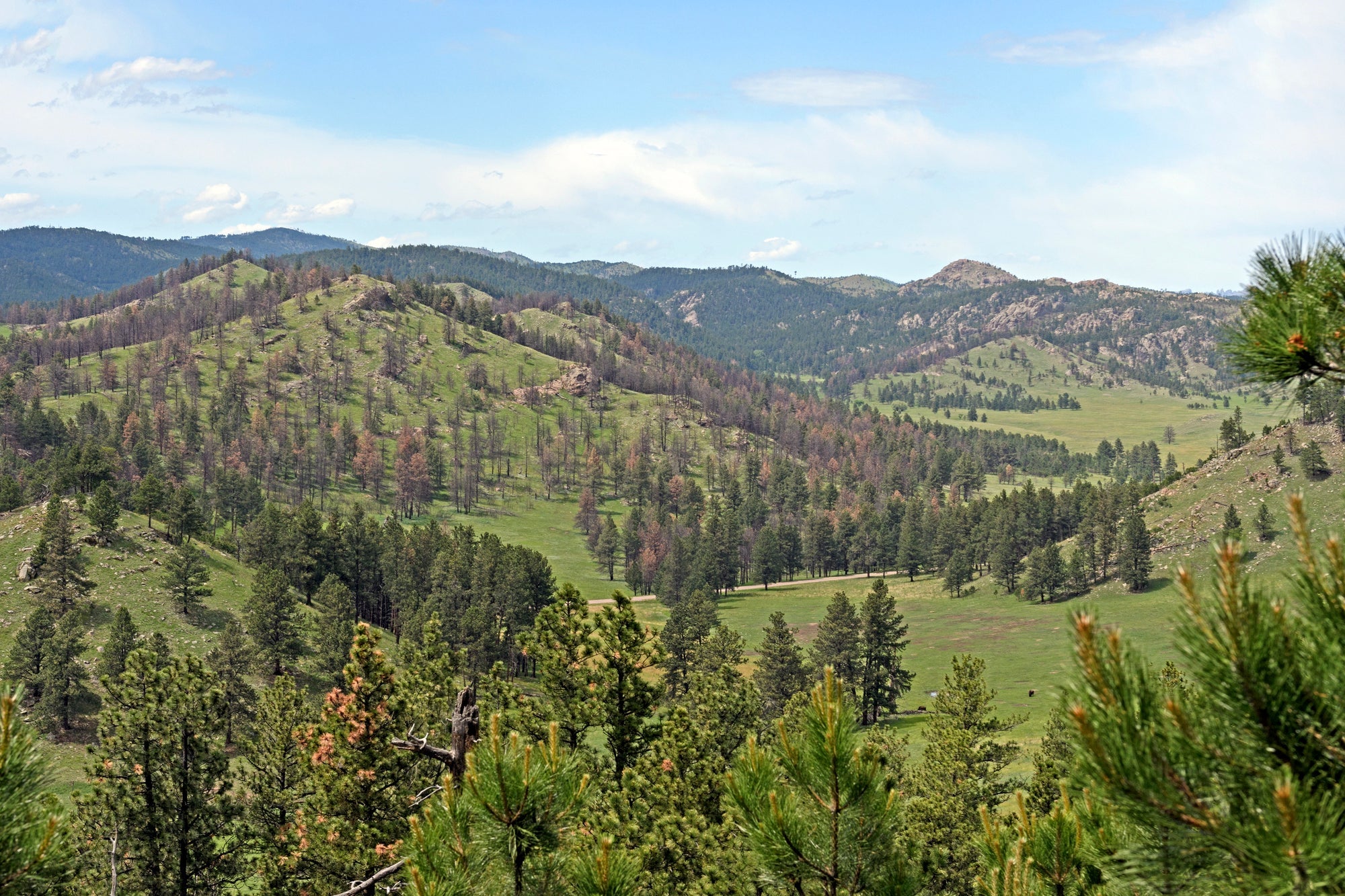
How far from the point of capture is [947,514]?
17062 centimetres

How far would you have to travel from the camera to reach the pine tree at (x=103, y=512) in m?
86.4

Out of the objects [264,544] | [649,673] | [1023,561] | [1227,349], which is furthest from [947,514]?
[1227,349]

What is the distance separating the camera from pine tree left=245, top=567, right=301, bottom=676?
250 feet

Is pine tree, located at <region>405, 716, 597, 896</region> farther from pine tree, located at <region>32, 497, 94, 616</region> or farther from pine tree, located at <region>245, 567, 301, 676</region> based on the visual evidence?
pine tree, located at <region>32, 497, 94, 616</region>

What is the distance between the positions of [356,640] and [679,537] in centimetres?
14014

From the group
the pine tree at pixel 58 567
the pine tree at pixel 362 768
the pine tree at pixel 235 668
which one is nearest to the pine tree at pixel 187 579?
the pine tree at pixel 58 567

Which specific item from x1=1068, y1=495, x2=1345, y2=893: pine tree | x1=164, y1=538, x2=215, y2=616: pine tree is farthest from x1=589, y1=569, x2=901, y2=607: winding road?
x1=1068, y1=495, x2=1345, y2=893: pine tree

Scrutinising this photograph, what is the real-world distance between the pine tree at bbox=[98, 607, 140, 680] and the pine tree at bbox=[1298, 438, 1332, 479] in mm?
153263

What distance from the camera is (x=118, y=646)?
6731cm

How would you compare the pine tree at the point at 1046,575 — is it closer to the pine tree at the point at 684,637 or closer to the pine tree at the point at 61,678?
the pine tree at the point at 684,637

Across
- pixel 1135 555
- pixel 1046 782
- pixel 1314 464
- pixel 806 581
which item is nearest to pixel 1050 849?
pixel 1046 782

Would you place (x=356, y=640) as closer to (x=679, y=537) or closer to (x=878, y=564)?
(x=679, y=537)

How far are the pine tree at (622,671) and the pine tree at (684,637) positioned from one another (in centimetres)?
4591

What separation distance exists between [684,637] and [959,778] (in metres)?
46.7
